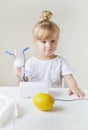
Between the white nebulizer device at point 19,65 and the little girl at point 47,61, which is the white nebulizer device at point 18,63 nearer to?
the white nebulizer device at point 19,65

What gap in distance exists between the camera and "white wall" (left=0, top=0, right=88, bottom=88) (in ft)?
6.82

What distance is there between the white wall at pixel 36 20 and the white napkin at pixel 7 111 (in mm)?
1283

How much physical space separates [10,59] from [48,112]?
1.34 metres

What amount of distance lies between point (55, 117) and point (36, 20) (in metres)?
1.37

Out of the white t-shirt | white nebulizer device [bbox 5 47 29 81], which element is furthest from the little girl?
white nebulizer device [bbox 5 47 29 81]

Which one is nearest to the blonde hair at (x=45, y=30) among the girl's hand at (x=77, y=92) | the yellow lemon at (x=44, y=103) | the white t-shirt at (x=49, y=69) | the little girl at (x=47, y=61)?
the little girl at (x=47, y=61)

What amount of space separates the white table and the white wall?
45.4 inches

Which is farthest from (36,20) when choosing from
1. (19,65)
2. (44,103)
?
(44,103)

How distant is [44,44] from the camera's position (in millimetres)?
1440

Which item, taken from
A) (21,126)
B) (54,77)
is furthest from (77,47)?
(21,126)

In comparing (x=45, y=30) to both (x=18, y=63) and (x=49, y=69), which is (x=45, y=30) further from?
(x=18, y=63)

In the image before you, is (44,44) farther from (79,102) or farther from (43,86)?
(79,102)

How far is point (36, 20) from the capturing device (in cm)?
211

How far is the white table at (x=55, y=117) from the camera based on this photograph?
2.60ft
